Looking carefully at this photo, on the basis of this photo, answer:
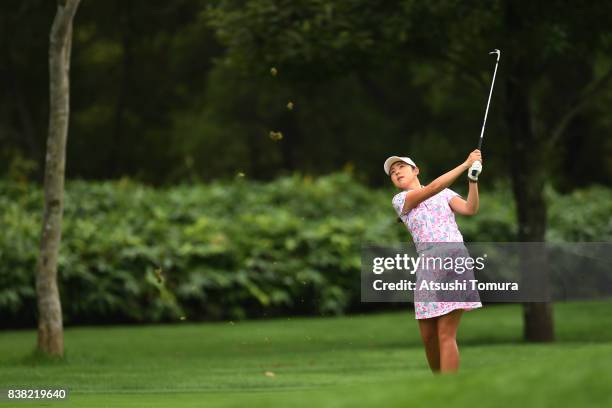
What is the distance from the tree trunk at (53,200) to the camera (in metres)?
13.4

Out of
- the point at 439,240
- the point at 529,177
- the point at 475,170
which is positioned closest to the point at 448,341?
the point at 439,240

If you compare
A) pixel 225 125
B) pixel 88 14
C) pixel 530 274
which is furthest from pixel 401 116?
pixel 530 274

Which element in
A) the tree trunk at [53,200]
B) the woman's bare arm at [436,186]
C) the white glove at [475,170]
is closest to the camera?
the white glove at [475,170]

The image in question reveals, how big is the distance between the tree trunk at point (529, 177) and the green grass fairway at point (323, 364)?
1.00ft

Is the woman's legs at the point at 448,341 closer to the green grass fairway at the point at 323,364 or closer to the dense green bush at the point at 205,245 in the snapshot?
the green grass fairway at the point at 323,364

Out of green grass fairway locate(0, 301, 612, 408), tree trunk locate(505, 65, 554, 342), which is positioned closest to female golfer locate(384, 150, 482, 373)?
green grass fairway locate(0, 301, 612, 408)

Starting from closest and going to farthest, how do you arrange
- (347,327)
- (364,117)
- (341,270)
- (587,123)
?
(347,327) → (341,270) → (587,123) → (364,117)

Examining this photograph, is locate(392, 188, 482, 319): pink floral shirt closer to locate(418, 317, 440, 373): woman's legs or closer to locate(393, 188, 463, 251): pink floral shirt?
locate(393, 188, 463, 251): pink floral shirt

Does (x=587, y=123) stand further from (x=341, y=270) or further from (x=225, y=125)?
(x=341, y=270)

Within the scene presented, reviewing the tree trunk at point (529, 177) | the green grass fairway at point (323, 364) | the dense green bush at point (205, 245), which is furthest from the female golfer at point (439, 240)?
the dense green bush at point (205, 245)

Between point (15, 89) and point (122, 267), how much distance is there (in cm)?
1873

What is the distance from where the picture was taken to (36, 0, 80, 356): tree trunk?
13.4m

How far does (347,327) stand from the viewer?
62.4 feet

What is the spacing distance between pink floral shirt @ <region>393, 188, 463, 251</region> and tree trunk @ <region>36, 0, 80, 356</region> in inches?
211
